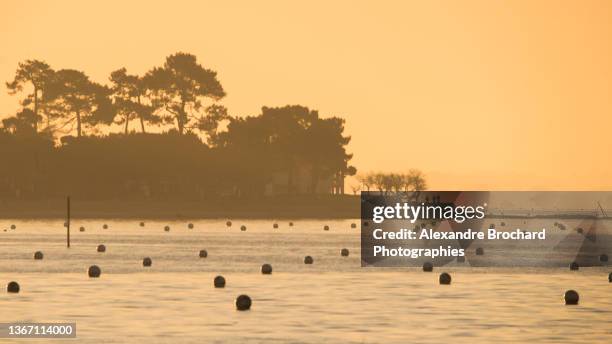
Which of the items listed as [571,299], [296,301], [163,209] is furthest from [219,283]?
[163,209]

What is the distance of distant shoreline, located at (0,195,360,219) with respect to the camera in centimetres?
17150

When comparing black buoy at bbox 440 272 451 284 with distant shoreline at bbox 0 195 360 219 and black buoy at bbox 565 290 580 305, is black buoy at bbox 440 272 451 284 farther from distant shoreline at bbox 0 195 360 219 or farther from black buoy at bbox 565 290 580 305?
distant shoreline at bbox 0 195 360 219

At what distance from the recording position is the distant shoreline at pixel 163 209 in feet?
563

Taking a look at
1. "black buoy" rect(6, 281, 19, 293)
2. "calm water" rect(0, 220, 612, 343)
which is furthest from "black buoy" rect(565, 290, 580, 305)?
"black buoy" rect(6, 281, 19, 293)

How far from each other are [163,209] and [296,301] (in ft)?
464

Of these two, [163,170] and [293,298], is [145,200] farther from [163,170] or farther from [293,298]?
[293,298]

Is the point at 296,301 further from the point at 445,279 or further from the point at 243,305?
the point at 445,279

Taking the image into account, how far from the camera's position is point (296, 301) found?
143 ft

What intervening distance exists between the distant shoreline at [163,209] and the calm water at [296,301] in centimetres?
9833

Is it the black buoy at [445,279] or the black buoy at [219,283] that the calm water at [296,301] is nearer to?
the black buoy at [219,283]

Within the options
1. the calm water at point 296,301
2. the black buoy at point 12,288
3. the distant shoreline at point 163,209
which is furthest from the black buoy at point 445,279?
the distant shoreline at point 163,209

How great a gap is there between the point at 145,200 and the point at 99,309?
5809 inches

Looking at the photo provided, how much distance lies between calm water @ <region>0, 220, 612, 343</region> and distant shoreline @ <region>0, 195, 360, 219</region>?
323ft

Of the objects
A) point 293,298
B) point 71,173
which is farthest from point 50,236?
point 71,173
